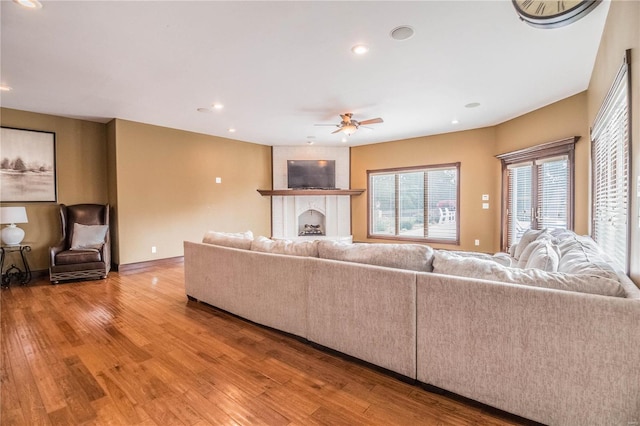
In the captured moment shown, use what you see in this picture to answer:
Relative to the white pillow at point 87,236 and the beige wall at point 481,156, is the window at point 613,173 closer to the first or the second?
the beige wall at point 481,156

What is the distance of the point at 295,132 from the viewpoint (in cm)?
620

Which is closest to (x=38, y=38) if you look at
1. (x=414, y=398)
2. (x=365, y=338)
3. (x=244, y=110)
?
(x=244, y=110)

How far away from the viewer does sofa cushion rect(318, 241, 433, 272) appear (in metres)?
1.97

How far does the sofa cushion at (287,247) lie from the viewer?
2480mm

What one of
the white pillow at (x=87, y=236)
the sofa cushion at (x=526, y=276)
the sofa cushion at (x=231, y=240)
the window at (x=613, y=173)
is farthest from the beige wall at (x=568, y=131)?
the white pillow at (x=87, y=236)

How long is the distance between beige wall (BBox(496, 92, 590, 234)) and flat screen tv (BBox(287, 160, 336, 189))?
4112 millimetres

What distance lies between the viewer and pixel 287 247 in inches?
104

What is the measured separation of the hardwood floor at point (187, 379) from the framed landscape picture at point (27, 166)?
2.50m

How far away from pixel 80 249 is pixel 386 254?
4908mm

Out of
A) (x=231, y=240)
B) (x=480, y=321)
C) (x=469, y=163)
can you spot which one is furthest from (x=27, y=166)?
(x=469, y=163)

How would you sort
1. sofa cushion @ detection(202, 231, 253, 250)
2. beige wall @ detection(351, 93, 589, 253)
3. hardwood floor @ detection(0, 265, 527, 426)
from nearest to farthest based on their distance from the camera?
hardwood floor @ detection(0, 265, 527, 426) < sofa cushion @ detection(202, 231, 253, 250) < beige wall @ detection(351, 93, 589, 253)

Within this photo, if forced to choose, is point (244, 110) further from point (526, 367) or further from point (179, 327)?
point (526, 367)

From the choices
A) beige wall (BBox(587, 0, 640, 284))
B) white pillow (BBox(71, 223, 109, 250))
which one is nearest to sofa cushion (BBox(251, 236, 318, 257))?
beige wall (BBox(587, 0, 640, 284))

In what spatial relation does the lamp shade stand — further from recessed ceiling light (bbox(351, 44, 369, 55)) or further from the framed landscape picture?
recessed ceiling light (bbox(351, 44, 369, 55))
